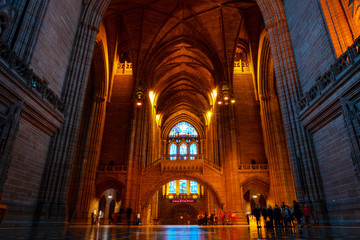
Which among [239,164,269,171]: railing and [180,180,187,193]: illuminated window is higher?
[180,180,187,193]: illuminated window

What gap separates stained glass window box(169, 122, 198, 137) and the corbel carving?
3465 centimetres

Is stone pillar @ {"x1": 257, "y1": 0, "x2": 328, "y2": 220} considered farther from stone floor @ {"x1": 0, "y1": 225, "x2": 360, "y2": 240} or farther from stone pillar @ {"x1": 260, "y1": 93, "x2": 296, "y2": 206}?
stone pillar @ {"x1": 260, "y1": 93, "x2": 296, "y2": 206}

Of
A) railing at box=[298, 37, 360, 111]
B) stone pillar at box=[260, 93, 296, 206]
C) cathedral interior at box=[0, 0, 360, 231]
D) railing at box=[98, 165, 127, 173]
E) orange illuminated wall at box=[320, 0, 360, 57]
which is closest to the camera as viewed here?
railing at box=[298, 37, 360, 111]

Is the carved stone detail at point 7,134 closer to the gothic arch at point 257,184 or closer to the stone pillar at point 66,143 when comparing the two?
the stone pillar at point 66,143

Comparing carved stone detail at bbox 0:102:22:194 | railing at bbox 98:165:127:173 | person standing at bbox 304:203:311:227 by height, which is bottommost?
person standing at bbox 304:203:311:227

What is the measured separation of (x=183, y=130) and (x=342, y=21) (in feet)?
111

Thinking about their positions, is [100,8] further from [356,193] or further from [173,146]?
[173,146]

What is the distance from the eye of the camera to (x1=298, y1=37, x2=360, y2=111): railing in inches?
250

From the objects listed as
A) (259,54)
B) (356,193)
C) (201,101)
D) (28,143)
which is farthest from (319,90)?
(201,101)

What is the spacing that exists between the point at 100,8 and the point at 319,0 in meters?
9.72

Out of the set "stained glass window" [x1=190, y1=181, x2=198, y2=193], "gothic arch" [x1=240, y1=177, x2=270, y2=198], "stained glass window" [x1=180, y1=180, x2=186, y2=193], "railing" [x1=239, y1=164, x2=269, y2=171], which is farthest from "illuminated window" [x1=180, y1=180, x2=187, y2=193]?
"railing" [x1=239, y1=164, x2=269, y2=171]

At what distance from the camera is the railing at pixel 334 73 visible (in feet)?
20.8

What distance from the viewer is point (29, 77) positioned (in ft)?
23.2

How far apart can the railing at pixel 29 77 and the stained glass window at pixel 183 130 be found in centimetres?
3230
